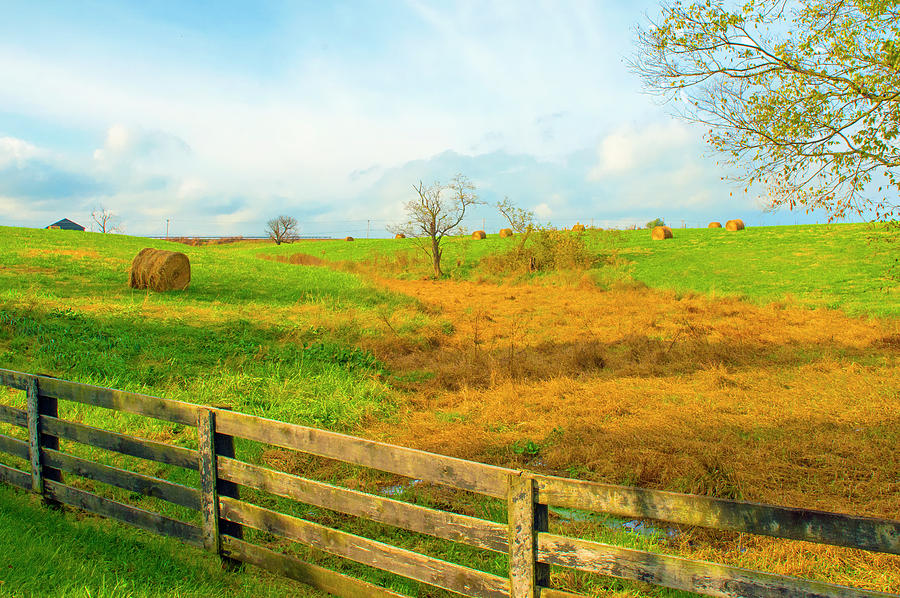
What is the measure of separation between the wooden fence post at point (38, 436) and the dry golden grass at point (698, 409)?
399 centimetres

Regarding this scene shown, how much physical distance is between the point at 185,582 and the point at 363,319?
12.7 m

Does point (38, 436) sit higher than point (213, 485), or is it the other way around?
point (38, 436)

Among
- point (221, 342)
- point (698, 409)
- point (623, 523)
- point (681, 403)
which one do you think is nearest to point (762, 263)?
point (681, 403)

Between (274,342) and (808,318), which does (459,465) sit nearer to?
(274,342)

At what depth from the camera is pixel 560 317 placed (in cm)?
1945

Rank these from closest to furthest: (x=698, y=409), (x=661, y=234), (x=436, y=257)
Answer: (x=698, y=409), (x=436, y=257), (x=661, y=234)

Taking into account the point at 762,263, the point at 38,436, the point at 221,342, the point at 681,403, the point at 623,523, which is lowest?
the point at 623,523

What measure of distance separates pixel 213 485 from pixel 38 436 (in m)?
2.61

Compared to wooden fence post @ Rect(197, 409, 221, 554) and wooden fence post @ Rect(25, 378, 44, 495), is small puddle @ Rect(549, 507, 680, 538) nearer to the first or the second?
wooden fence post @ Rect(197, 409, 221, 554)

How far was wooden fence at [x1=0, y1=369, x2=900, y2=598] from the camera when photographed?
2822 mm

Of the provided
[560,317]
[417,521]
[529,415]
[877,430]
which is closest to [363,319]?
[560,317]

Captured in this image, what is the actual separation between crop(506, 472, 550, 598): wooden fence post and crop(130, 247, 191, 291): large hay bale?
64.4 feet

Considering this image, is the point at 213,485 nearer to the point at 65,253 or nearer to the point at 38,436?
the point at 38,436

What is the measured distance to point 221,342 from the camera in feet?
42.9
